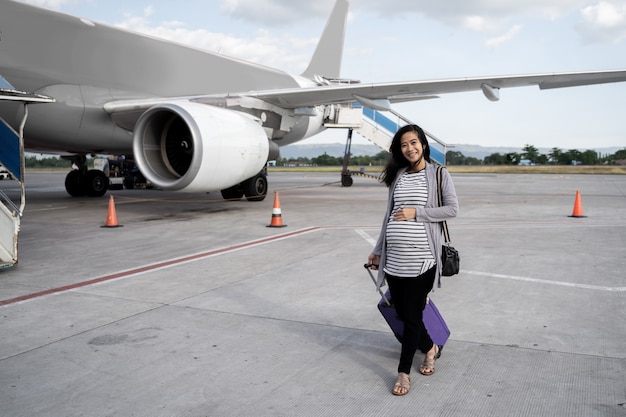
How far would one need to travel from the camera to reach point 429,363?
2994 mm

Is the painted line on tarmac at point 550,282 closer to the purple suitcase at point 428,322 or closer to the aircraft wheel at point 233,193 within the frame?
the purple suitcase at point 428,322

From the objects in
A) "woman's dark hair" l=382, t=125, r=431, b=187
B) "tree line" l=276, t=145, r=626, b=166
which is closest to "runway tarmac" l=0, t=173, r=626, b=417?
"woman's dark hair" l=382, t=125, r=431, b=187

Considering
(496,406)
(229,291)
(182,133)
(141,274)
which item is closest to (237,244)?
(141,274)

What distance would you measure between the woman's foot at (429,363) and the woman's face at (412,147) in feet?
3.46

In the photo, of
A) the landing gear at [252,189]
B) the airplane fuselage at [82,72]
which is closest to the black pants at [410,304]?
the airplane fuselage at [82,72]

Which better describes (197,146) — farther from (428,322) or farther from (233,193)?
(428,322)

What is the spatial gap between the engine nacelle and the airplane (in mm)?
20

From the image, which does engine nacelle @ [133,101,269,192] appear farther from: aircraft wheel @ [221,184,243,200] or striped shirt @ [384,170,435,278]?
striped shirt @ [384,170,435,278]

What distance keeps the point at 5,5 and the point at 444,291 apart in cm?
868

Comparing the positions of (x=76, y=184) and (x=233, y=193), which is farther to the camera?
(x=76, y=184)

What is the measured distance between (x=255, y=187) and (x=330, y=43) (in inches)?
351

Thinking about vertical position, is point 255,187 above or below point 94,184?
above

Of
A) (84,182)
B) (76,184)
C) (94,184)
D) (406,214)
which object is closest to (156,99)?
(94,184)

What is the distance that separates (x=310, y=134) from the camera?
16.5 metres
